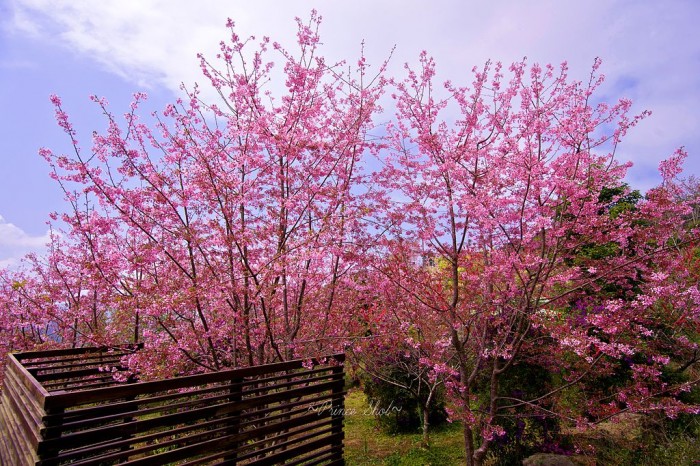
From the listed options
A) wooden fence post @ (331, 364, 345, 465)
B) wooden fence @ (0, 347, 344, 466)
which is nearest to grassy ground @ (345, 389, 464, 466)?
wooden fence post @ (331, 364, 345, 465)

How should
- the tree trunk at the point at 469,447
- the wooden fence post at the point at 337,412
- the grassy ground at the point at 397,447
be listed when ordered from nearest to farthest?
the tree trunk at the point at 469,447 < the wooden fence post at the point at 337,412 < the grassy ground at the point at 397,447

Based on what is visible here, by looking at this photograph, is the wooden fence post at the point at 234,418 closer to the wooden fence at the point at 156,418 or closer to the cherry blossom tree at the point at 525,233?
the wooden fence at the point at 156,418

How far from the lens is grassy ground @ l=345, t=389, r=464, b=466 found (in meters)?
7.31

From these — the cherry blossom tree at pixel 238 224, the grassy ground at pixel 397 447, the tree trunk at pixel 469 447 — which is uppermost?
the cherry blossom tree at pixel 238 224

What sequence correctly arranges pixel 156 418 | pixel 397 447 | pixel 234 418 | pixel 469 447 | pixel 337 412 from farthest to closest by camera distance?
pixel 397 447, pixel 337 412, pixel 469 447, pixel 234 418, pixel 156 418

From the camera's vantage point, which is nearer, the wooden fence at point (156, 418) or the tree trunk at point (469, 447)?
the wooden fence at point (156, 418)

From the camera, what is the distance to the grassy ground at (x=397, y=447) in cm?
731

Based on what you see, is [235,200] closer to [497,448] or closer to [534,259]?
[534,259]

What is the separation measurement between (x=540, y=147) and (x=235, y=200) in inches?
152

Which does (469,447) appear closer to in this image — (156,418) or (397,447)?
(397,447)

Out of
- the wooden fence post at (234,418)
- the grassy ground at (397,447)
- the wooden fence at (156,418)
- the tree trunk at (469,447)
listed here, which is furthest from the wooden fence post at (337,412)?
the wooden fence post at (234,418)

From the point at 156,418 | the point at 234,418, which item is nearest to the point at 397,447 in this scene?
the point at 234,418

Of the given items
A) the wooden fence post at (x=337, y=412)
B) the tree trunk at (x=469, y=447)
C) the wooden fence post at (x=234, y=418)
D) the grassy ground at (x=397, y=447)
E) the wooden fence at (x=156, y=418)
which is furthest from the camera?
the grassy ground at (x=397, y=447)

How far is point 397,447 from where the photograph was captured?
8.12 m
